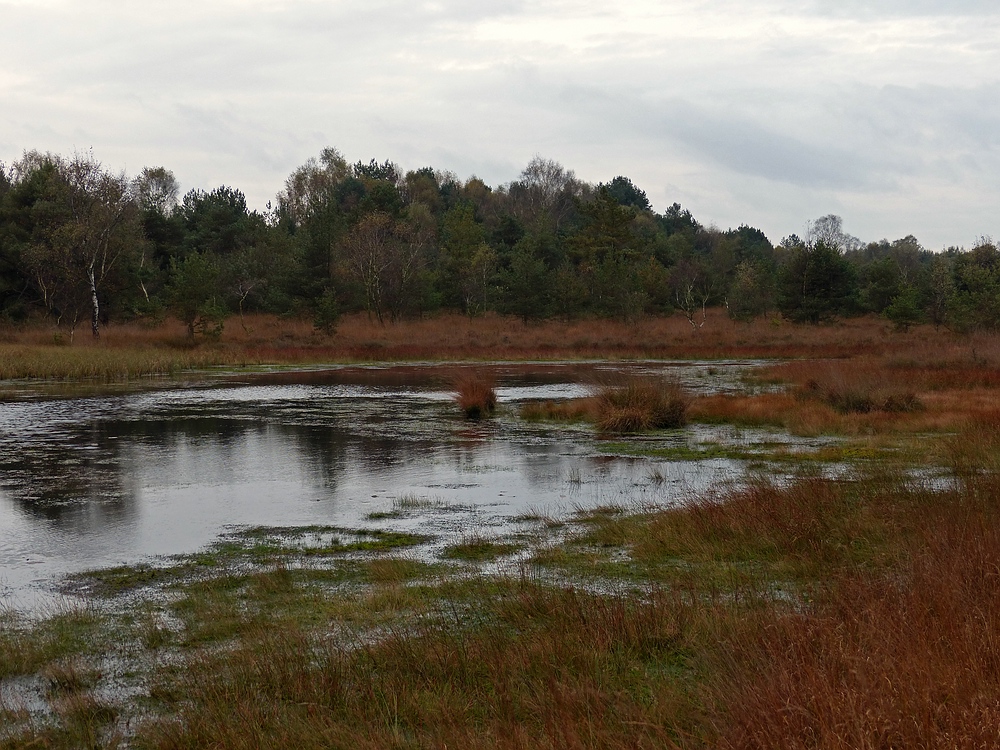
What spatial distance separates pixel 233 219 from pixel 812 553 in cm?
8066

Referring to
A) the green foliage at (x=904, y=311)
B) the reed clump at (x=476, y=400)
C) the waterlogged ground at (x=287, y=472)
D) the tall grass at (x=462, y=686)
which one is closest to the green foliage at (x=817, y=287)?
the green foliage at (x=904, y=311)

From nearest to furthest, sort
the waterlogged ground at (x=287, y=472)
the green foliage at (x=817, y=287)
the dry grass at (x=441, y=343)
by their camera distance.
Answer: the waterlogged ground at (x=287, y=472) < the dry grass at (x=441, y=343) < the green foliage at (x=817, y=287)

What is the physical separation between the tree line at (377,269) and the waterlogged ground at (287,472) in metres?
28.9

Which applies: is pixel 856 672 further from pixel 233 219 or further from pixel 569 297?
pixel 233 219

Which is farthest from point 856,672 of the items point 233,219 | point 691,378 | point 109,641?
point 233,219

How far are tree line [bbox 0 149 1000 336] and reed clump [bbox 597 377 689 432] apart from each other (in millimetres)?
32675

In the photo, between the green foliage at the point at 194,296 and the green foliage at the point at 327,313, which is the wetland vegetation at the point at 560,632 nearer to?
the green foliage at the point at 194,296

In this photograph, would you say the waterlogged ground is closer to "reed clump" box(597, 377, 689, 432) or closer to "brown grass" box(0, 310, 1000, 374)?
"reed clump" box(597, 377, 689, 432)

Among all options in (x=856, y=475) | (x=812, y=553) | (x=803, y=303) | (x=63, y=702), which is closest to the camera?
(x=63, y=702)

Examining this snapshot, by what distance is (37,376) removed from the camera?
4012 cm

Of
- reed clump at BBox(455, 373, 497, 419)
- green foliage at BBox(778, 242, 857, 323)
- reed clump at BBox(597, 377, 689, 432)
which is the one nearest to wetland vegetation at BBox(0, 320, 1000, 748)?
reed clump at BBox(597, 377, 689, 432)

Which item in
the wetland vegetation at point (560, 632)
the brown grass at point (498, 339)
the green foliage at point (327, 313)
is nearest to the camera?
the wetland vegetation at point (560, 632)

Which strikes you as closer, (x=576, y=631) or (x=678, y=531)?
(x=576, y=631)

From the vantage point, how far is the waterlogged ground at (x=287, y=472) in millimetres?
11938
